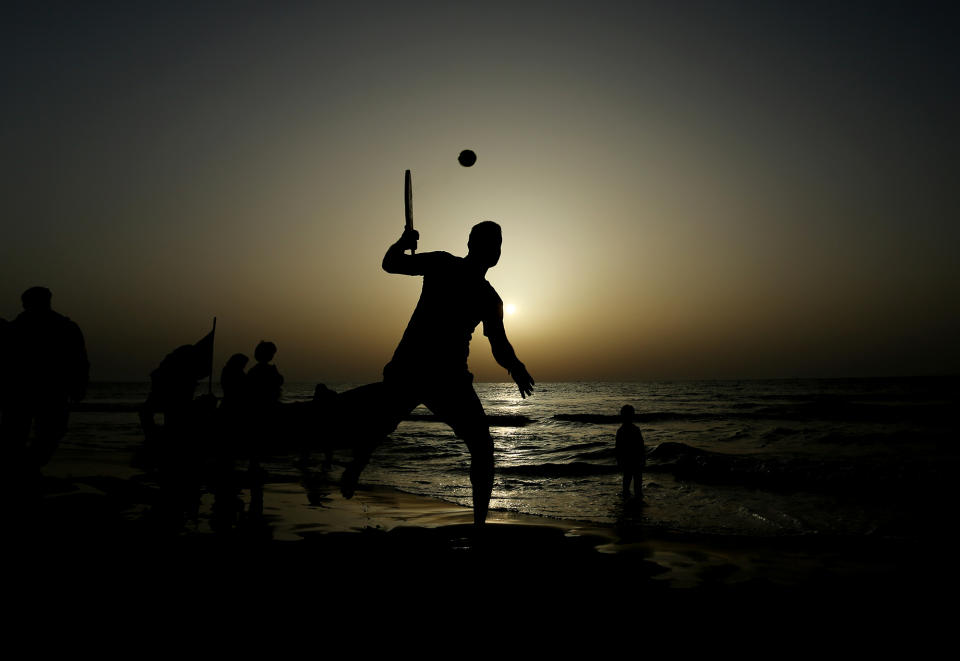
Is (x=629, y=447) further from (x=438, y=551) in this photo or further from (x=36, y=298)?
(x=36, y=298)

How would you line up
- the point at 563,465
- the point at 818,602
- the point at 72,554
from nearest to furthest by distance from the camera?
the point at 818,602 < the point at 72,554 < the point at 563,465

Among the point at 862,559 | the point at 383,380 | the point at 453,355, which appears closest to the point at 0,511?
the point at 383,380

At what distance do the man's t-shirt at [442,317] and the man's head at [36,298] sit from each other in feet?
17.6

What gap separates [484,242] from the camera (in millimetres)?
4133

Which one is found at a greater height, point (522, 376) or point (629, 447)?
point (522, 376)

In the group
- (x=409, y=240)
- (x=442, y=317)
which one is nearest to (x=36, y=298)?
(x=409, y=240)

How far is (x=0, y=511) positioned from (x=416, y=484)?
24.9 feet

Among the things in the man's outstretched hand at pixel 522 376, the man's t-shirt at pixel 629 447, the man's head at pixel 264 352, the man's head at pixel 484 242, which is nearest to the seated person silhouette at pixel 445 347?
the man's head at pixel 484 242

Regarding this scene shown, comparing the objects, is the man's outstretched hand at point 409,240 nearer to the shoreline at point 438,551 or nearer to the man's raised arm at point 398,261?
the man's raised arm at point 398,261

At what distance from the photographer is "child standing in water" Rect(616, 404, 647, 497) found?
887 cm

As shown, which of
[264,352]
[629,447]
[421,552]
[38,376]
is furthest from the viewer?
[629,447]

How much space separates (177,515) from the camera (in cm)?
547

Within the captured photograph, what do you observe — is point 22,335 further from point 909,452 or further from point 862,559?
point 909,452

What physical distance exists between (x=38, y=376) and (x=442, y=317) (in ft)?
18.5
